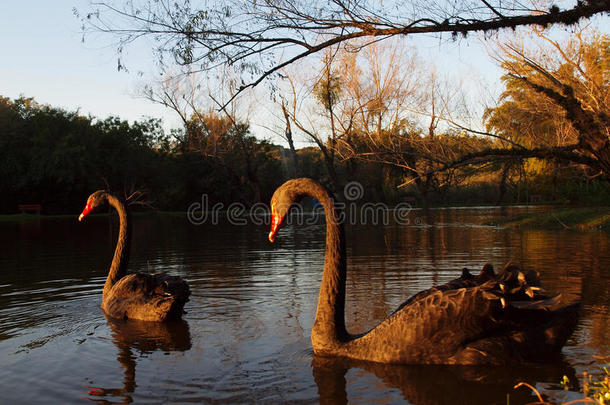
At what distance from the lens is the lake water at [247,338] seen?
4.17 meters

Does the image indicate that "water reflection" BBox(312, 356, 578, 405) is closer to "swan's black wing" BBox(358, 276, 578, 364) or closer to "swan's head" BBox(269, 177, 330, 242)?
"swan's black wing" BBox(358, 276, 578, 364)

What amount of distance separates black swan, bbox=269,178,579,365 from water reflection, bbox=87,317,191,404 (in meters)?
1.61

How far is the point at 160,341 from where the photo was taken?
574 cm

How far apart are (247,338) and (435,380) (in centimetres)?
202

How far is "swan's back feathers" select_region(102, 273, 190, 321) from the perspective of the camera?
6.35 metres

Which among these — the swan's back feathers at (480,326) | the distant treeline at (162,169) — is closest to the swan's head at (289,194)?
the swan's back feathers at (480,326)

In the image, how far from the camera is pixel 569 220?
20797mm

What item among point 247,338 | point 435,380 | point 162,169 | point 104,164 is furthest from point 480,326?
point 162,169

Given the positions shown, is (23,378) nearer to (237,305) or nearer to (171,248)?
(237,305)

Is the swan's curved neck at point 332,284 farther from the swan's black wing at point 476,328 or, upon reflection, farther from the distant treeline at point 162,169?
the distant treeline at point 162,169

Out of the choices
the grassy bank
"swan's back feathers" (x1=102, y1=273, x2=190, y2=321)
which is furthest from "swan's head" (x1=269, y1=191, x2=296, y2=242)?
the grassy bank

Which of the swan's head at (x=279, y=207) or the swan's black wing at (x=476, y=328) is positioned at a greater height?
the swan's head at (x=279, y=207)

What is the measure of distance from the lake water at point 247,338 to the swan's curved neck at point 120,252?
438mm

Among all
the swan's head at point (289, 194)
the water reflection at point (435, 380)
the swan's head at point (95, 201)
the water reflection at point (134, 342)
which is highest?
the swan's head at point (95, 201)
